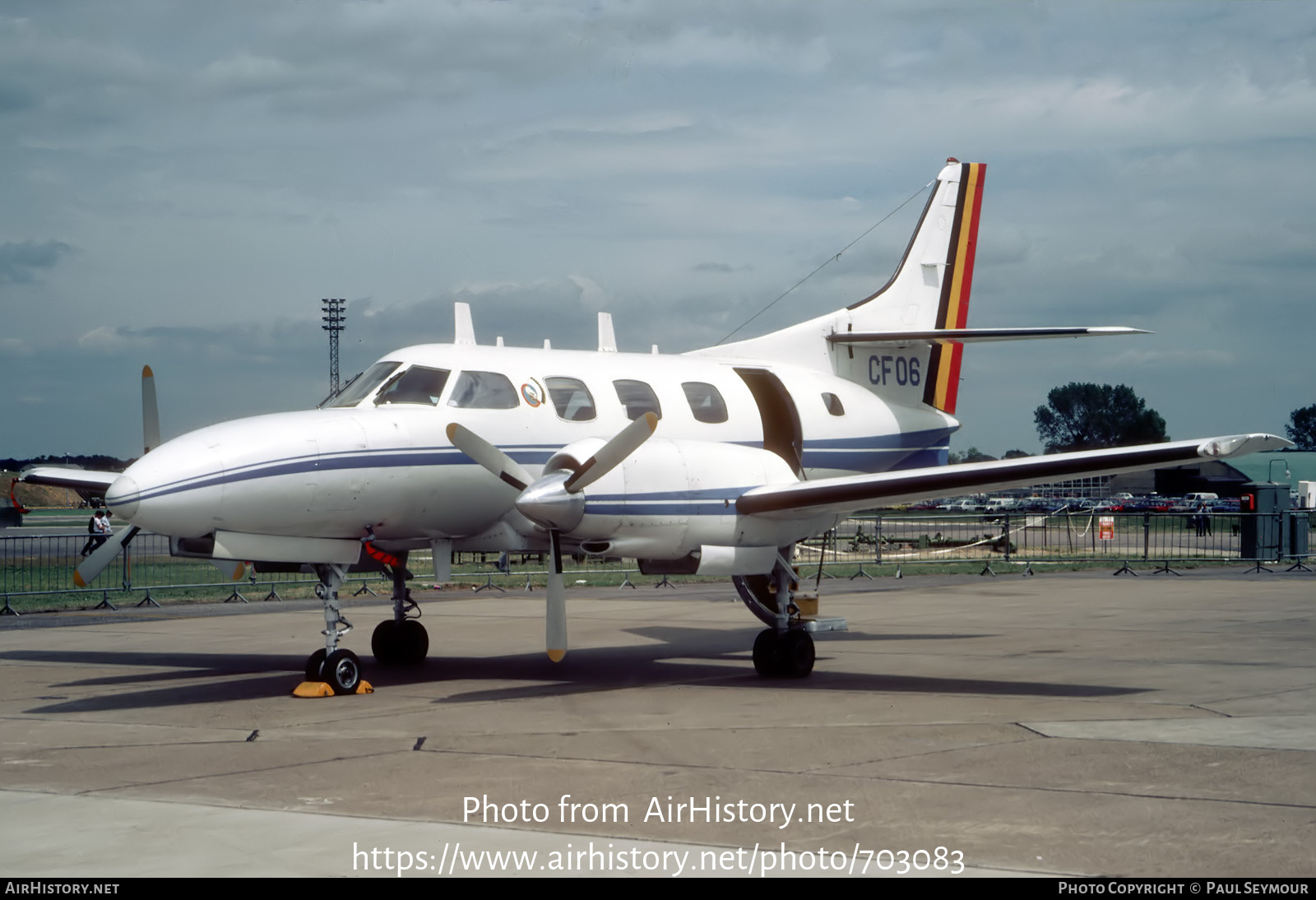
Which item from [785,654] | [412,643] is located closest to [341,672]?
[412,643]

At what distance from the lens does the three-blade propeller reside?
1096cm

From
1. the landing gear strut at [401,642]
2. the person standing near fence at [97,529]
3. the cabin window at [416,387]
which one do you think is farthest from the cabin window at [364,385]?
the person standing near fence at [97,529]

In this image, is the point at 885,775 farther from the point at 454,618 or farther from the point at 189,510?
the point at 454,618

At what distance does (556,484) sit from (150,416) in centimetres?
559

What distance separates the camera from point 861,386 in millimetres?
16219

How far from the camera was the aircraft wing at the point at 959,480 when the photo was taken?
35.7 ft

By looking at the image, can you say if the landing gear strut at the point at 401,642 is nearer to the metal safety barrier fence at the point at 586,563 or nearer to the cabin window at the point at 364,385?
the cabin window at the point at 364,385

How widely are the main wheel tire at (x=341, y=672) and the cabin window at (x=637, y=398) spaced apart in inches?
155

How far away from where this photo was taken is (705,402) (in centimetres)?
1423

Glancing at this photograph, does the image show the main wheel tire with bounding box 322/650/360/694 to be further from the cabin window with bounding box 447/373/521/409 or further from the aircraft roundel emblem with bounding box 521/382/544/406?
the aircraft roundel emblem with bounding box 521/382/544/406

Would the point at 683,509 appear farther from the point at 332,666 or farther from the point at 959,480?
the point at 332,666

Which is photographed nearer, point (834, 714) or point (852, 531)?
point (834, 714)
